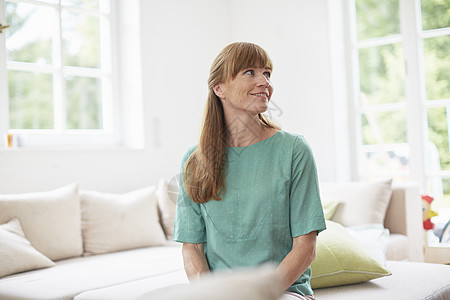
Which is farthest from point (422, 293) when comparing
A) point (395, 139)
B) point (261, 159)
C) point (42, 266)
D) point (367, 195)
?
point (395, 139)

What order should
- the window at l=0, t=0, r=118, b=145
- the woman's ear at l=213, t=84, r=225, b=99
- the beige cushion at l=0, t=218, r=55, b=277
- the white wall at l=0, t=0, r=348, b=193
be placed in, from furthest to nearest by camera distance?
the white wall at l=0, t=0, r=348, b=193
the window at l=0, t=0, r=118, b=145
the beige cushion at l=0, t=218, r=55, b=277
the woman's ear at l=213, t=84, r=225, b=99

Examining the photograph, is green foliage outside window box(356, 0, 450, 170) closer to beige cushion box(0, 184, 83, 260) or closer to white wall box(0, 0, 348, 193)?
white wall box(0, 0, 348, 193)

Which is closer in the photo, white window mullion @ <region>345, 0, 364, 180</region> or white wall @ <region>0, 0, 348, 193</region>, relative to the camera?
white wall @ <region>0, 0, 348, 193</region>

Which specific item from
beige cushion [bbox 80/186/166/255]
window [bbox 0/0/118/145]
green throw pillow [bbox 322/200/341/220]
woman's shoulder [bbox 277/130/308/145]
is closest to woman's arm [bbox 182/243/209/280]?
woman's shoulder [bbox 277/130/308/145]

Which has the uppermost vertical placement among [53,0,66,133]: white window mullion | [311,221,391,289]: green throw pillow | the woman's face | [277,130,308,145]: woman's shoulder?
[53,0,66,133]: white window mullion

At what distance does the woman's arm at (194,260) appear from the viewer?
174 centimetres

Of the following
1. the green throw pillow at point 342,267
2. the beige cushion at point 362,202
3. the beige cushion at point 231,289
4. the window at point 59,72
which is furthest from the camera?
the window at point 59,72

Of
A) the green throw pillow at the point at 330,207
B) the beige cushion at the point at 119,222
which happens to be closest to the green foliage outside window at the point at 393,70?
the green throw pillow at the point at 330,207

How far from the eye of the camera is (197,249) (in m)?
1.80

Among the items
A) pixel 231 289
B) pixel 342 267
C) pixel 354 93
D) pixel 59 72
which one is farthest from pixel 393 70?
pixel 231 289

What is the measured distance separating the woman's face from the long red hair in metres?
0.02

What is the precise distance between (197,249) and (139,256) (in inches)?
56.9

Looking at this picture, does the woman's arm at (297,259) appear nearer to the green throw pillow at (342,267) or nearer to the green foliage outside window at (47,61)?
the green throw pillow at (342,267)

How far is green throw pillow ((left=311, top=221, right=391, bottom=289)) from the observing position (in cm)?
214
